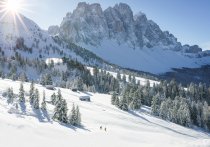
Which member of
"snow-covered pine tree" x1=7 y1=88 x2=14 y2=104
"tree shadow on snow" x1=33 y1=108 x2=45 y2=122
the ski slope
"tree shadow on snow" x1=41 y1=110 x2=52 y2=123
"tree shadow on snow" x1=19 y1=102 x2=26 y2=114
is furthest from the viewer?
"snow-covered pine tree" x1=7 y1=88 x2=14 y2=104

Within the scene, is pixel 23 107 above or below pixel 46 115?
above

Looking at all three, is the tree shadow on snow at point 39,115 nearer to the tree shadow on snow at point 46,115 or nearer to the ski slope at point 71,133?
the ski slope at point 71,133

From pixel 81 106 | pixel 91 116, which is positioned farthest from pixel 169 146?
pixel 81 106

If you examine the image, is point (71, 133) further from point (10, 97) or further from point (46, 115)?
point (10, 97)

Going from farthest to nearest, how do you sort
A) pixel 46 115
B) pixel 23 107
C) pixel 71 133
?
pixel 23 107 < pixel 46 115 < pixel 71 133

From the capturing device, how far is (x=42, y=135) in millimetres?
54969

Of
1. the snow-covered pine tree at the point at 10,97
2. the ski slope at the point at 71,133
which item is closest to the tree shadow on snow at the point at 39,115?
the ski slope at the point at 71,133

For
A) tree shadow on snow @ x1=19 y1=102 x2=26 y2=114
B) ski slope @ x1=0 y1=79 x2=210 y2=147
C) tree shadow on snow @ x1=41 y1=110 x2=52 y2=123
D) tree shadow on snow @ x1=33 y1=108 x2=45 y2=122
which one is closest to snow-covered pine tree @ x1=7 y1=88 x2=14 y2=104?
ski slope @ x1=0 y1=79 x2=210 y2=147

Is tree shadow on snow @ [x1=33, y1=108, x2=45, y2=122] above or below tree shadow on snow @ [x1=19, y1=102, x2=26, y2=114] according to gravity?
below

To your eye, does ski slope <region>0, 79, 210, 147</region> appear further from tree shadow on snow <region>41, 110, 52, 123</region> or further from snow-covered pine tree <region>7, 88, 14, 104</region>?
snow-covered pine tree <region>7, 88, 14, 104</region>

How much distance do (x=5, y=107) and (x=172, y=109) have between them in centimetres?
6843

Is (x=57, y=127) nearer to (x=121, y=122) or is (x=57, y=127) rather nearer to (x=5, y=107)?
(x=5, y=107)

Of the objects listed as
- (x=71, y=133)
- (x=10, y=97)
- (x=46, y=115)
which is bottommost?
(x=71, y=133)

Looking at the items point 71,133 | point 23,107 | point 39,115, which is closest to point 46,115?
point 39,115
